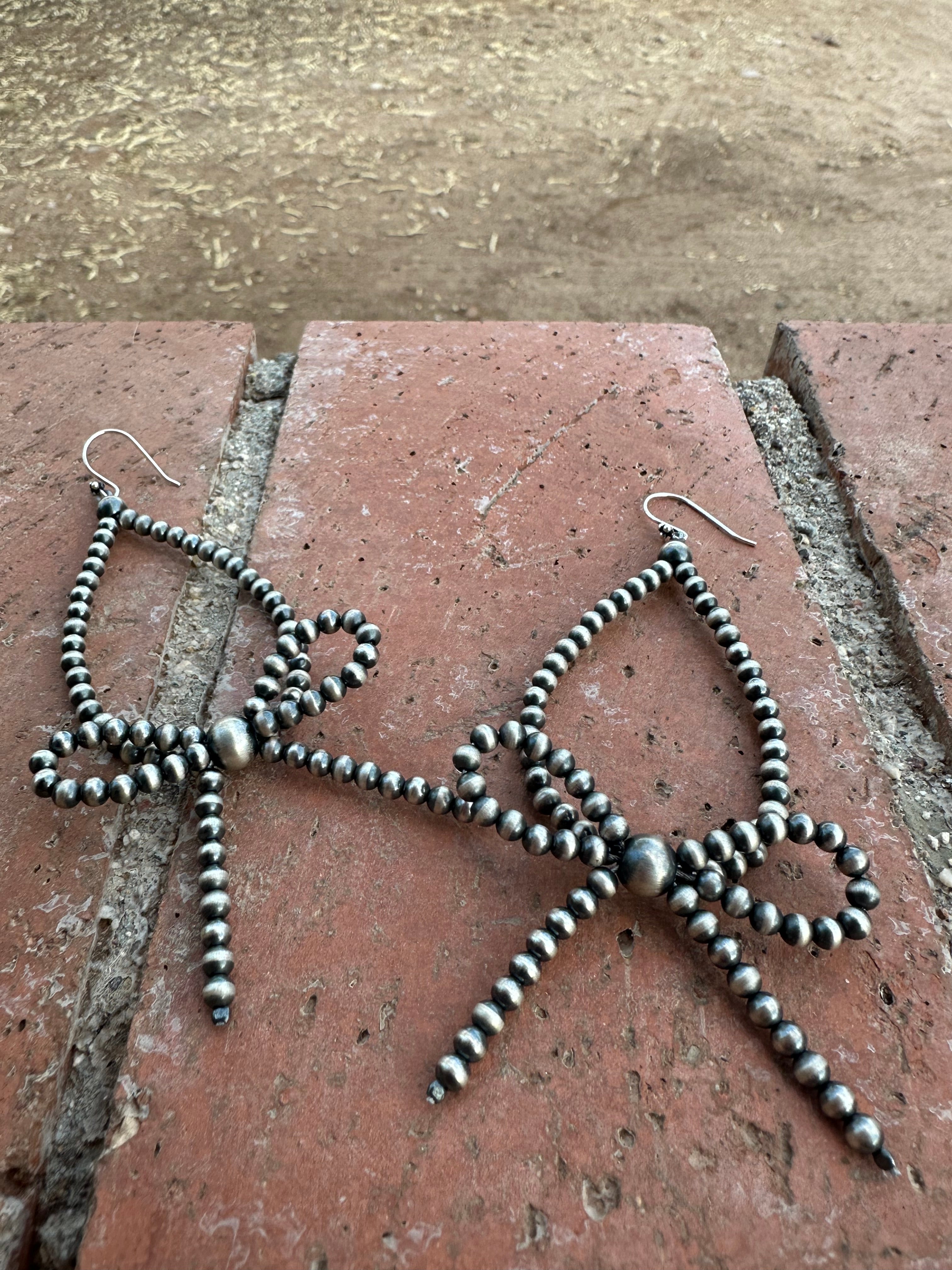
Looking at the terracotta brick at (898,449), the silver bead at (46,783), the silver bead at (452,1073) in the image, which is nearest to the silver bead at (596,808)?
the silver bead at (452,1073)

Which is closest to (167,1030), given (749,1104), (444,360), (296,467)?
(749,1104)

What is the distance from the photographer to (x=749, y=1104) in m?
0.63

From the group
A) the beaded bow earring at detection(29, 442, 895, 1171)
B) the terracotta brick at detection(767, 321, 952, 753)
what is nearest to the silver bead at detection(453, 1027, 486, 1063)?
the beaded bow earring at detection(29, 442, 895, 1171)

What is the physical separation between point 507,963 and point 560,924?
0.16ft

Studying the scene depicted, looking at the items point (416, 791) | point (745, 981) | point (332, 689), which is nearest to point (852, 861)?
point (745, 981)

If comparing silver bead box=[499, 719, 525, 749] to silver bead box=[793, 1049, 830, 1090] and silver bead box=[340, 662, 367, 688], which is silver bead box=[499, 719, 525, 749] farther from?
silver bead box=[793, 1049, 830, 1090]

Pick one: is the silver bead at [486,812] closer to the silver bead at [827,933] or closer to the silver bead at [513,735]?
the silver bead at [513,735]

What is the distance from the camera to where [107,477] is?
1.02 m

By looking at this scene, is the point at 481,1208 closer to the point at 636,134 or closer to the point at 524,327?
the point at 524,327

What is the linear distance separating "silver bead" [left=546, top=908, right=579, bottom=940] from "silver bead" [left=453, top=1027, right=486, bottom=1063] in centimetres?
9

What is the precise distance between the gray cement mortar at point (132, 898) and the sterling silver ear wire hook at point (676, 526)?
405 millimetres

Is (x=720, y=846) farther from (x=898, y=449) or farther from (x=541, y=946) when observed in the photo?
(x=898, y=449)

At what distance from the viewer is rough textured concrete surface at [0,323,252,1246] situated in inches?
26.0

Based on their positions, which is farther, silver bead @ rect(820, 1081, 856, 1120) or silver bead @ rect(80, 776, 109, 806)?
silver bead @ rect(80, 776, 109, 806)
